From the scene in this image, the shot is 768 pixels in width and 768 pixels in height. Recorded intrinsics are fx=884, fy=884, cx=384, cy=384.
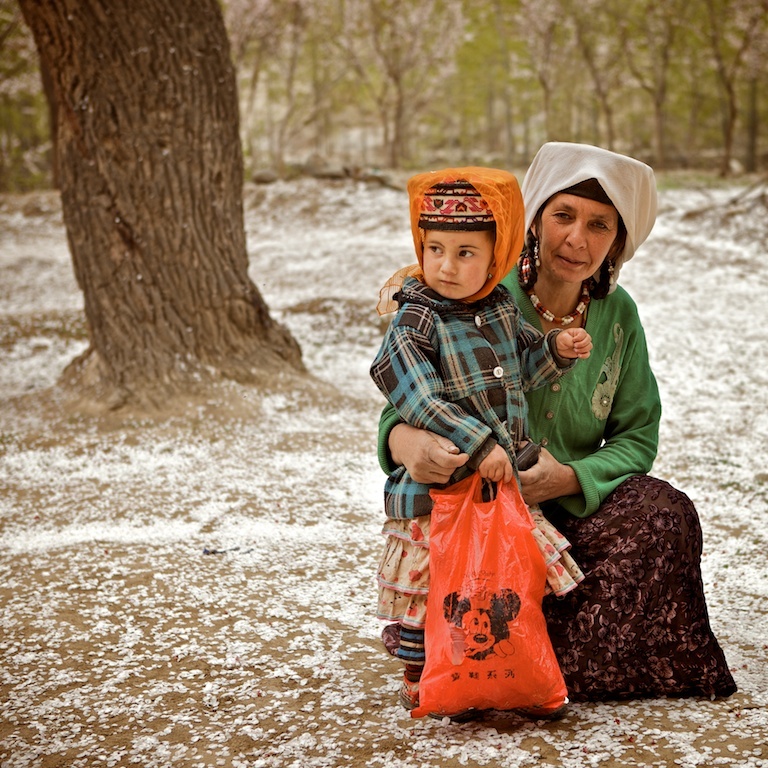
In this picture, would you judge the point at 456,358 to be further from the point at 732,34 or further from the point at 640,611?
the point at 732,34

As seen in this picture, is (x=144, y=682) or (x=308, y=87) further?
(x=308, y=87)

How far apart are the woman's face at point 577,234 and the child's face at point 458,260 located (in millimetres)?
373

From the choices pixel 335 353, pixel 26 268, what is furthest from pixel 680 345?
pixel 26 268

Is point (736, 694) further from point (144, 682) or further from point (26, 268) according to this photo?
point (26, 268)

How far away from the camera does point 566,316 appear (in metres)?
2.57

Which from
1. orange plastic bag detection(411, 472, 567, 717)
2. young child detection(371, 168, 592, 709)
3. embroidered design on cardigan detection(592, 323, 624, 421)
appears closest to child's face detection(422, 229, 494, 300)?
young child detection(371, 168, 592, 709)

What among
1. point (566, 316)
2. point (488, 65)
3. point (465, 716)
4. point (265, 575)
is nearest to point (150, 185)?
point (265, 575)

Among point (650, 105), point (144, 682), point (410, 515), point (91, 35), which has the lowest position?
point (144, 682)

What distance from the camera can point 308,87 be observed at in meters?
31.7

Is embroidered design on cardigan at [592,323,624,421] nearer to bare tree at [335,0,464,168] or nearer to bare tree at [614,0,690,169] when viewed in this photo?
bare tree at [614,0,690,169]

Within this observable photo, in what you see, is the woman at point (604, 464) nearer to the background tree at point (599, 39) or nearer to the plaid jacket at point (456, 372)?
the plaid jacket at point (456, 372)

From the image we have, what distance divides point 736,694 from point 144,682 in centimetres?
167

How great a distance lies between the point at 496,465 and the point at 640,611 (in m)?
0.61

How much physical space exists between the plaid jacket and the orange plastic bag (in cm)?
11
